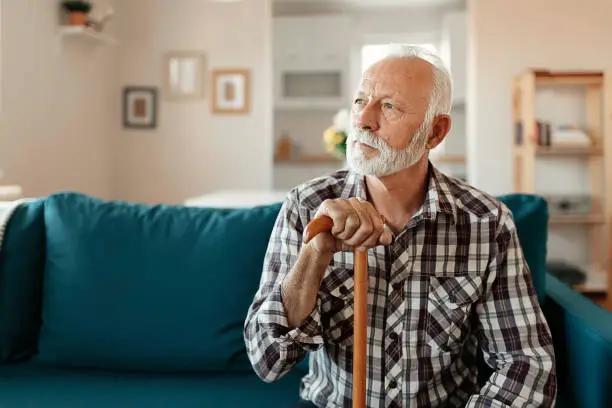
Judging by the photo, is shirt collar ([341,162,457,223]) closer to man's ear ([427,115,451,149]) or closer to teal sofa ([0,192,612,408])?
man's ear ([427,115,451,149])

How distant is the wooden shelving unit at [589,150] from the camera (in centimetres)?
425

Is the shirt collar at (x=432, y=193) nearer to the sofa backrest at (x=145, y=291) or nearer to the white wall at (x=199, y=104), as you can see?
the sofa backrest at (x=145, y=291)

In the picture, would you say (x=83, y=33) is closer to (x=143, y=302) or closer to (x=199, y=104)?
(x=199, y=104)

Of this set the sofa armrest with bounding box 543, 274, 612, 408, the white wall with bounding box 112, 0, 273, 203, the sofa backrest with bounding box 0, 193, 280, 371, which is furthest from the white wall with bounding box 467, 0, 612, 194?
the sofa backrest with bounding box 0, 193, 280, 371

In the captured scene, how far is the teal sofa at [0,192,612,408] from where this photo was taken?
1472mm

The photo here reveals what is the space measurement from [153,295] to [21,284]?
0.33 meters

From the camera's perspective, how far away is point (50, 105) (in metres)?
3.82

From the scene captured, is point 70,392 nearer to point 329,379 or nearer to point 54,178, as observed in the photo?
point 329,379

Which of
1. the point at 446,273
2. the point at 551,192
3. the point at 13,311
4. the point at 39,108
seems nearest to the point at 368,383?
the point at 446,273

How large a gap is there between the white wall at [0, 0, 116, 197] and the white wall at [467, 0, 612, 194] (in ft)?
8.88

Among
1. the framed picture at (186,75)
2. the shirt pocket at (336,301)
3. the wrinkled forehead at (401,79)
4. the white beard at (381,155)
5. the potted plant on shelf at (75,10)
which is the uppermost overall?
the potted plant on shelf at (75,10)

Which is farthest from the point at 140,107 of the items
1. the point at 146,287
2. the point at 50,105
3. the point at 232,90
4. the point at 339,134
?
the point at 146,287

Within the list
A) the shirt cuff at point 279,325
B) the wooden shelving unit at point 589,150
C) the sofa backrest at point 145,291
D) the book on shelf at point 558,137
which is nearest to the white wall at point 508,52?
the wooden shelving unit at point 589,150

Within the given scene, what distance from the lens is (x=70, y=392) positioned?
1.42 meters
